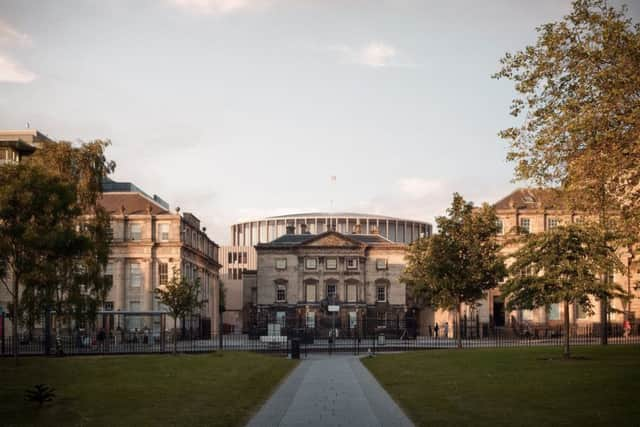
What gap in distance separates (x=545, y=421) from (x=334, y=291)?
8397 centimetres

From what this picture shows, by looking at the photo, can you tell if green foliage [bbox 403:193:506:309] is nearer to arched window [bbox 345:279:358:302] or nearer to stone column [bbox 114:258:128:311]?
stone column [bbox 114:258:128:311]

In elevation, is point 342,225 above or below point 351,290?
above

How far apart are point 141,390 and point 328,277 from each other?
77.1m

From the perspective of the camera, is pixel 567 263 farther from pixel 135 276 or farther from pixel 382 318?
pixel 382 318

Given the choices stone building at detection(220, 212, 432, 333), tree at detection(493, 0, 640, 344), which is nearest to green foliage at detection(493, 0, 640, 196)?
tree at detection(493, 0, 640, 344)

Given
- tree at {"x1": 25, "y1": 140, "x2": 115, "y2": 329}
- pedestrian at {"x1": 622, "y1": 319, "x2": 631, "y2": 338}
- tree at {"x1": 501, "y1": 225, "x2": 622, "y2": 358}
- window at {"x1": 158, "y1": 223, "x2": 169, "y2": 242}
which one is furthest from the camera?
window at {"x1": 158, "y1": 223, "x2": 169, "y2": 242}

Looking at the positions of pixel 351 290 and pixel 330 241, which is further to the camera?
pixel 330 241

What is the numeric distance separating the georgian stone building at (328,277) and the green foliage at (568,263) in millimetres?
61216

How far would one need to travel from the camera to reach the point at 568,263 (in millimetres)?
39438

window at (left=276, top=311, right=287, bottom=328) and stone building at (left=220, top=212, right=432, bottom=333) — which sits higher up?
stone building at (left=220, top=212, right=432, bottom=333)

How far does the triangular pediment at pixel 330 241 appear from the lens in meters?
102

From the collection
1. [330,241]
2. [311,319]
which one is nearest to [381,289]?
[330,241]

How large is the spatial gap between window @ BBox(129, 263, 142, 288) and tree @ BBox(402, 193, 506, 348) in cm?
3853

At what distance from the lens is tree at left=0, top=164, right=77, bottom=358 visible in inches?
1671
